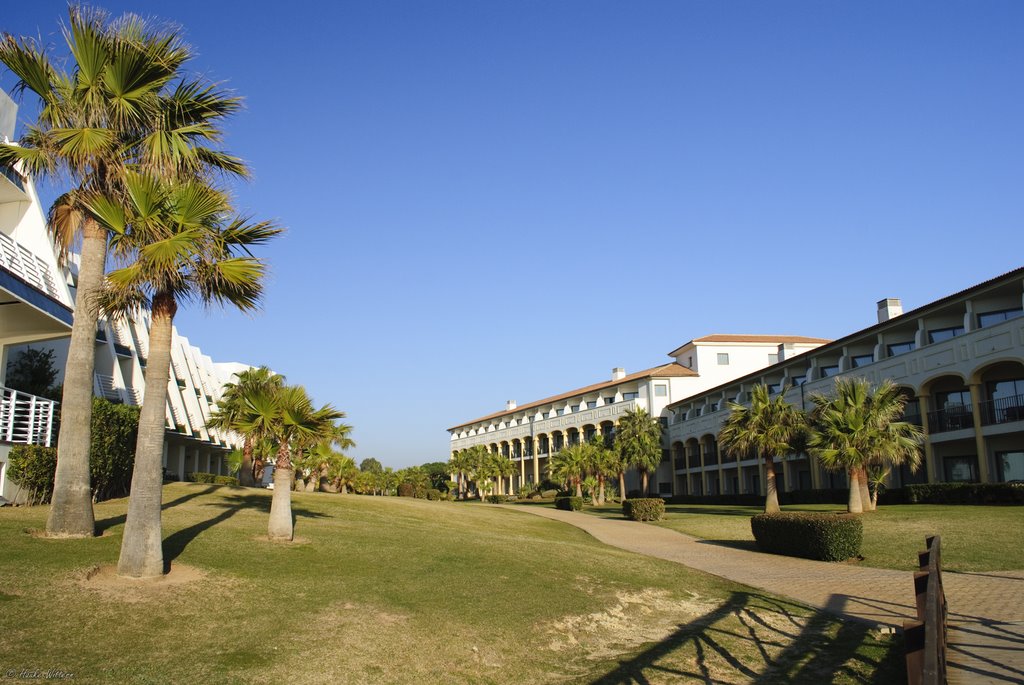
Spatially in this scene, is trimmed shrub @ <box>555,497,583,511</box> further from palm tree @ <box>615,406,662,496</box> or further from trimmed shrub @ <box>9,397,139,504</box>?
trimmed shrub @ <box>9,397,139,504</box>

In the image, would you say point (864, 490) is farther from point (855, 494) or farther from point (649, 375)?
point (649, 375)

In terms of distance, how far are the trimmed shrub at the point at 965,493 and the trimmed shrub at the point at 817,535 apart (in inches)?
526

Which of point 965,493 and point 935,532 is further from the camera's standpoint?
point 965,493

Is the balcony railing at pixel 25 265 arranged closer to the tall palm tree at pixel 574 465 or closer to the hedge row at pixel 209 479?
the hedge row at pixel 209 479

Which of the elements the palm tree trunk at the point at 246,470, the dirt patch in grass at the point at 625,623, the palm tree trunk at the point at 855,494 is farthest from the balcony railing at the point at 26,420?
the palm tree trunk at the point at 855,494

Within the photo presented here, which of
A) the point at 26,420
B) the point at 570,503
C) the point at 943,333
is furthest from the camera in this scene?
the point at 570,503

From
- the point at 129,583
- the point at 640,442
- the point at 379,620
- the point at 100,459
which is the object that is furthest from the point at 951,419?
the point at 129,583

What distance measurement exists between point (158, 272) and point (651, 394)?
201ft

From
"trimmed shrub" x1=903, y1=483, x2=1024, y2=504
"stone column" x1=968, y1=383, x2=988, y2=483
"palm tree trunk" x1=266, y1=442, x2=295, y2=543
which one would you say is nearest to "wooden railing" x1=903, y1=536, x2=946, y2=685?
"palm tree trunk" x1=266, y1=442, x2=295, y2=543

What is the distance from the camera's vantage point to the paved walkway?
28.4ft

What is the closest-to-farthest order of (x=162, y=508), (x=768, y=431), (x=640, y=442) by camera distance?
(x=162, y=508), (x=768, y=431), (x=640, y=442)

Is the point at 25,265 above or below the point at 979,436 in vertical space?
above

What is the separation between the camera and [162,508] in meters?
19.3

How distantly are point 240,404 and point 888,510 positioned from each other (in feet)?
85.6
